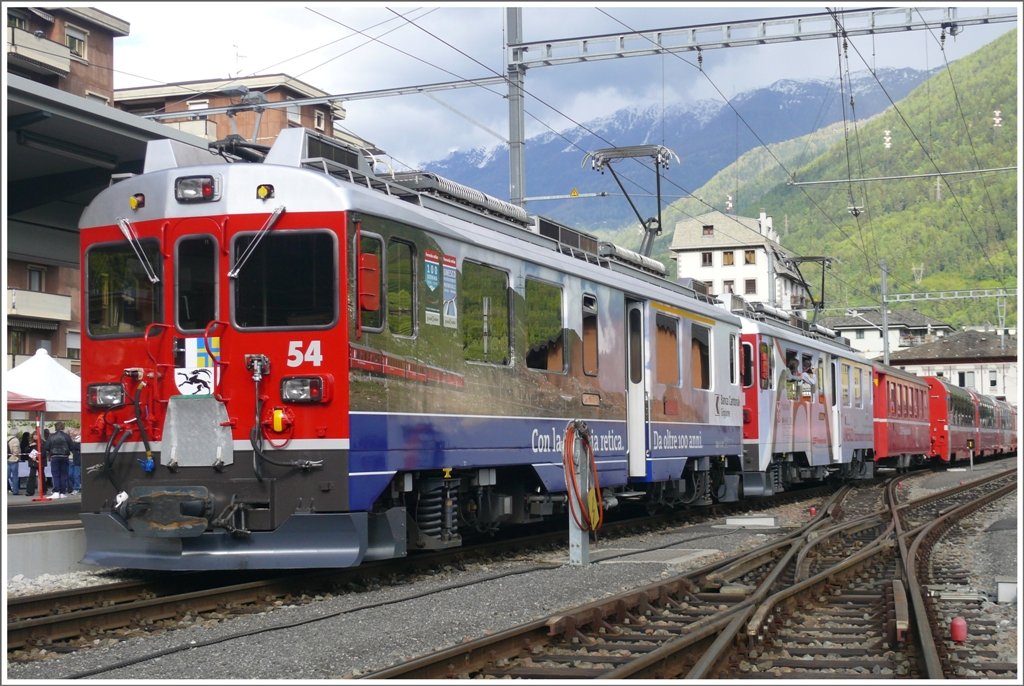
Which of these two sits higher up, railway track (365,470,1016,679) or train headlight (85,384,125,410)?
train headlight (85,384,125,410)

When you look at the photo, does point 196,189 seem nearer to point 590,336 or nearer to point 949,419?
point 590,336

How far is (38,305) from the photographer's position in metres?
42.1

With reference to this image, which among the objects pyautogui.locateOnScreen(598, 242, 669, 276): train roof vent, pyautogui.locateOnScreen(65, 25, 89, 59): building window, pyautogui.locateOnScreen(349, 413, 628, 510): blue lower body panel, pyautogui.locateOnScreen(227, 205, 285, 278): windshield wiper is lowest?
pyautogui.locateOnScreen(349, 413, 628, 510): blue lower body panel

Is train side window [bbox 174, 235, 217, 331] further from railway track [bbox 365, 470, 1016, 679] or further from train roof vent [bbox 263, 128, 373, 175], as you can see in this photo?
railway track [bbox 365, 470, 1016, 679]

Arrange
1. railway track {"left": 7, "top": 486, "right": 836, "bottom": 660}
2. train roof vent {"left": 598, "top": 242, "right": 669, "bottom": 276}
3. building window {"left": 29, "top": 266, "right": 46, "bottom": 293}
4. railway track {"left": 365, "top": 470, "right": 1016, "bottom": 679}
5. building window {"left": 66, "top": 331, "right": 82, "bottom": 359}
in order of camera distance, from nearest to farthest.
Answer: railway track {"left": 365, "top": 470, "right": 1016, "bottom": 679} < railway track {"left": 7, "top": 486, "right": 836, "bottom": 660} < train roof vent {"left": 598, "top": 242, "right": 669, "bottom": 276} < building window {"left": 29, "top": 266, "right": 46, "bottom": 293} < building window {"left": 66, "top": 331, "right": 82, "bottom": 359}

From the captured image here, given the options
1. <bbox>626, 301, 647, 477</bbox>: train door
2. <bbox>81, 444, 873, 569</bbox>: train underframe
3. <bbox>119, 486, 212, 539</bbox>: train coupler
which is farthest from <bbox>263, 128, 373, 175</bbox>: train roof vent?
<bbox>626, 301, 647, 477</bbox>: train door

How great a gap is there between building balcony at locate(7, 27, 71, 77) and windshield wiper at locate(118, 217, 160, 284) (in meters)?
37.0

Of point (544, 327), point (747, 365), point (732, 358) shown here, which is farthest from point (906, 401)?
point (544, 327)

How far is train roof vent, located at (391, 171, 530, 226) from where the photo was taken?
1109 centimetres

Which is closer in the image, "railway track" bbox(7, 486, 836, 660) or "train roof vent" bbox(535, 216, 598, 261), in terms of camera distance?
"railway track" bbox(7, 486, 836, 660)

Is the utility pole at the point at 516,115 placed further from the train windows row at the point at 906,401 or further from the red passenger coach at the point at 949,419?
the red passenger coach at the point at 949,419

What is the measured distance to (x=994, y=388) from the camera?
96.9 metres

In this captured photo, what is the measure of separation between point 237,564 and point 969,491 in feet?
68.7

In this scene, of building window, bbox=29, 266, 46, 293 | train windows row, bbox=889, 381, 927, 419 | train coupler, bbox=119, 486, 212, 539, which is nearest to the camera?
train coupler, bbox=119, 486, 212, 539
